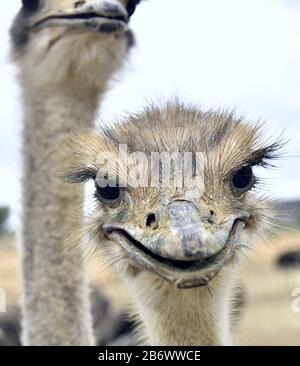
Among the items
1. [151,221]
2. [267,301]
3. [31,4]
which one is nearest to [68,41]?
[31,4]

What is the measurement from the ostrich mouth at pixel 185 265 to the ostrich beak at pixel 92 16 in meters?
0.90

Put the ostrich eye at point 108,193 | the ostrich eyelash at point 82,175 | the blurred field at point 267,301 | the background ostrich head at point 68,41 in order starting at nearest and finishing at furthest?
the ostrich eye at point 108,193
the ostrich eyelash at point 82,175
the background ostrich head at point 68,41
the blurred field at point 267,301

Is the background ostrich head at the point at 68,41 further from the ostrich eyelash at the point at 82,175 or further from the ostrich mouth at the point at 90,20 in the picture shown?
the ostrich eyelash at the point at 82,175

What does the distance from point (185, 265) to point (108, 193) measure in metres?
0.30

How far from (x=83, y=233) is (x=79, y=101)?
0.88 metres

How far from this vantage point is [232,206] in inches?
65.7

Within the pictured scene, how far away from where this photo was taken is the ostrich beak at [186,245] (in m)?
1.45

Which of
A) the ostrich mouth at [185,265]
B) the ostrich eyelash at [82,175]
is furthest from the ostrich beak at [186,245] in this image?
the ostrich eyelash at [82,175]

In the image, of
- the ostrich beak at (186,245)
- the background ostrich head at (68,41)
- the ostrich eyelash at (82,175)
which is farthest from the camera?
the background ostrich head at (68,41)

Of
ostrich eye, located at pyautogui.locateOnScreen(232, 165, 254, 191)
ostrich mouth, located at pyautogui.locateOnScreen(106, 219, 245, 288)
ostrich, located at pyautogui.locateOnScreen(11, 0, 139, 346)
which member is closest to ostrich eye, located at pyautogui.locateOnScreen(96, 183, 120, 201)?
ostrich mouth, located at pyautogui.locateOnScreen(106, 219, 245, 288)

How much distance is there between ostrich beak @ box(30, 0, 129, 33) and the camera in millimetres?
2355

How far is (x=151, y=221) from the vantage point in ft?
5.16

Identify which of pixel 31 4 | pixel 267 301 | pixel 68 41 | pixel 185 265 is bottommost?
pixel 267 301

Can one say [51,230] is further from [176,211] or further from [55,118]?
[176,211]
